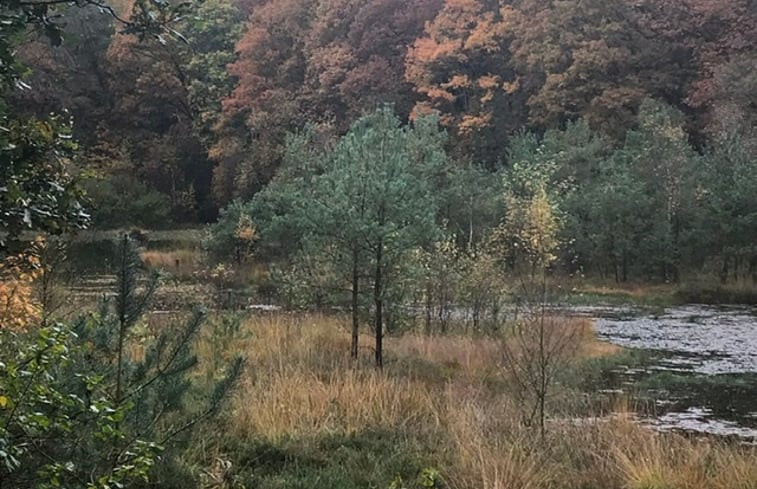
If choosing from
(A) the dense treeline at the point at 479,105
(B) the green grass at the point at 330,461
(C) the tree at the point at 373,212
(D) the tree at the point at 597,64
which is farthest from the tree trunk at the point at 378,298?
(D) the tree at the point at 597,64

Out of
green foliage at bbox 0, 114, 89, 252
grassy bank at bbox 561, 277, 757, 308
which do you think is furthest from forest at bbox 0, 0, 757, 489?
grassy bank at bbox 561, 277, 757, 308

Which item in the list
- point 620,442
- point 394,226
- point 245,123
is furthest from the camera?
point 245,123

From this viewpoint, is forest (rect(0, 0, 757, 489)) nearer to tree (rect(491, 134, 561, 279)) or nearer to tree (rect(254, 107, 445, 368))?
→ tree (rect(254, 107, 445, 368))

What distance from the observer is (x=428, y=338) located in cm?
1349

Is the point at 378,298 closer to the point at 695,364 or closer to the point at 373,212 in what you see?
the point at 373,212

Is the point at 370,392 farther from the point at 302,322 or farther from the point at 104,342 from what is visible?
the point at 302,322

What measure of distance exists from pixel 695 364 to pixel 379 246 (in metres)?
7.51

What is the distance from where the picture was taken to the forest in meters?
3.81

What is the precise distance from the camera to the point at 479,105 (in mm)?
43938

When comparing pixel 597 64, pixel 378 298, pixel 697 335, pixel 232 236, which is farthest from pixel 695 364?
pixel 597 64

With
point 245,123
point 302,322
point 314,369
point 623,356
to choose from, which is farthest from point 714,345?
point 245,123

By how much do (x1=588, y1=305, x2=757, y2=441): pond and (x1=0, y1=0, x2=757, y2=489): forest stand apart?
0.34 ft

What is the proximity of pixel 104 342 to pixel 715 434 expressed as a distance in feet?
25.5

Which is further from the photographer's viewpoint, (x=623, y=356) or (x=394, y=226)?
(x=623, y=356)
